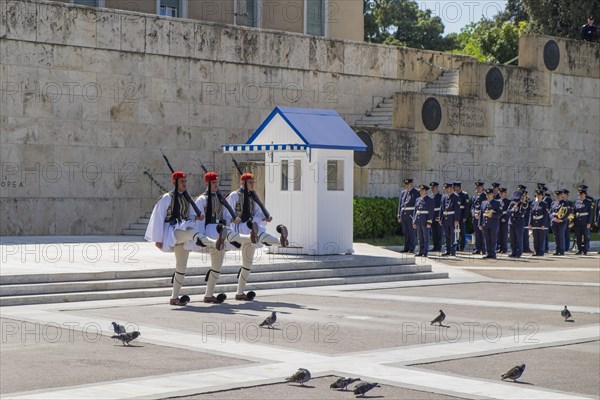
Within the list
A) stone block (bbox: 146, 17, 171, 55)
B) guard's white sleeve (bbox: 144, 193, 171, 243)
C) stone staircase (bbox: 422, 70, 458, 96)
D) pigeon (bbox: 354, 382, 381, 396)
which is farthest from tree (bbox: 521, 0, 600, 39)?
pigeon (bbox: 354, 382, 381, 396)

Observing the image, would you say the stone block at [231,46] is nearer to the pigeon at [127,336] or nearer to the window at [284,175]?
the window at [284,175]

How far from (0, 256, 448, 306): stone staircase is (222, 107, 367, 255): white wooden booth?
1.57 feet

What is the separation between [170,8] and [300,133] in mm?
13991

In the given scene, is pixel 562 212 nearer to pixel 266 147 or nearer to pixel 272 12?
pixel 266 147

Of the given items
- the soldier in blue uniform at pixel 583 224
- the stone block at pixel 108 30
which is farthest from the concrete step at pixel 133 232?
the soldier in blue uniform at pixel 583 224

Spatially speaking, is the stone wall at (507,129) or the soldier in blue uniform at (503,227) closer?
the soldier in blue uniform at (503,227)

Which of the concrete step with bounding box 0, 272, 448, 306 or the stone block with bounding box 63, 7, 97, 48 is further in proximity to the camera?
the stone block with bounding box 63, 7, 97, 48

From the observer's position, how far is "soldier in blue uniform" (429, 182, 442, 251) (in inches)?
1096

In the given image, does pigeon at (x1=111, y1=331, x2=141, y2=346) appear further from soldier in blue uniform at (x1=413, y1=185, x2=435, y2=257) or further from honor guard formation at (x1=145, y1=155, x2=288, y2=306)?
soldier in blue uniform at (x1=413, y1=185, x2=435, y2=257)

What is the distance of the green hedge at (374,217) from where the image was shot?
28.8m

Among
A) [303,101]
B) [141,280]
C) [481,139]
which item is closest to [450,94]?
[481,139]

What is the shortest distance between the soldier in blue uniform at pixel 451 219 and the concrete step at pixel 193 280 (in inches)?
197

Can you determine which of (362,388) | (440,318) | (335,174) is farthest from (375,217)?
(362,388)

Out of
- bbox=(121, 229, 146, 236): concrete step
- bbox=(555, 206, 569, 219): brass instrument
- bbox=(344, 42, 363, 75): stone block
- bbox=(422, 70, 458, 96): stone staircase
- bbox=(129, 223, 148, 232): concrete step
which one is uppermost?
bbox=(344, 42, 363, 75): stone block
